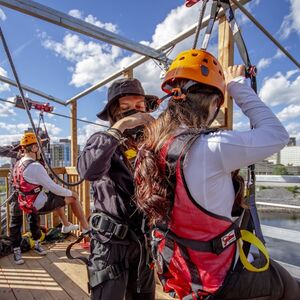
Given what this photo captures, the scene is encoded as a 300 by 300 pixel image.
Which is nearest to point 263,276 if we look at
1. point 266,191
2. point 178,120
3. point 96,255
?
point 178,120

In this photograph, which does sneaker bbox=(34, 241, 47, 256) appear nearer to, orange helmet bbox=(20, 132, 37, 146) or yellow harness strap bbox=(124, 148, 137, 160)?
orange helmet bbox=(20, 132, 37, 146)

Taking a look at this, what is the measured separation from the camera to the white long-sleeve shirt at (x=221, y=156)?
878 millimetres

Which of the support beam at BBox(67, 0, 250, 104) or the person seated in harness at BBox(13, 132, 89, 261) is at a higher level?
the support beam at BBox(67, 0, 250, 104)

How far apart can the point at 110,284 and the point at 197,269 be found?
0.62 metres

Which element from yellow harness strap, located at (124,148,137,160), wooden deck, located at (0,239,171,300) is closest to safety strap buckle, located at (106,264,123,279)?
yellow harness strap, located at (124,148,137,160)

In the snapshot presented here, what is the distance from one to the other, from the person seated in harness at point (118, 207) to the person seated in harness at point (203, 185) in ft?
1.05

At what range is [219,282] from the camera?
94 cm

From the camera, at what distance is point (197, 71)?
104 cm

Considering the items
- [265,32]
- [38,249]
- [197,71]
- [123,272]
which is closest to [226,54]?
[265,32]

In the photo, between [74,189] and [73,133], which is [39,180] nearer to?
[74,189]

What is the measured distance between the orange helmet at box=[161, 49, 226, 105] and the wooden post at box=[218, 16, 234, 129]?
0.75 m

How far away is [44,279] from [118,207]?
7.04 feet

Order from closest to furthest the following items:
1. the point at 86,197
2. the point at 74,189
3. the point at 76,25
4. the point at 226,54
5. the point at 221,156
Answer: the point at 221,156 → the point at 226,54 → the point at 76,25 → the point at 86,197 → the point at 74,189

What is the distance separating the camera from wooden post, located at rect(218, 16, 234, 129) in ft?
6.02
